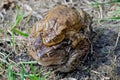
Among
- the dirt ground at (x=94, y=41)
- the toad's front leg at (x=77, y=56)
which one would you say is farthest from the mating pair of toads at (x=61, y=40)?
the dirt ground at (x=94, y=41)

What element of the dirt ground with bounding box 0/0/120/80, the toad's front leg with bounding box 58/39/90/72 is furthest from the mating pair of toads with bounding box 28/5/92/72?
the dirt ground with bounding box 0/0/120/80

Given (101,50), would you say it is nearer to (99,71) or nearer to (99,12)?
(99,71)

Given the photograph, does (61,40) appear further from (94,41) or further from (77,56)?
(94,41)

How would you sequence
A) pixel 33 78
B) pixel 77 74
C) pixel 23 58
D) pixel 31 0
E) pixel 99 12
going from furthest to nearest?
pixel 31 0
pixel 99 12
pixel 23 58
pixel 77 74
pixel 33 78

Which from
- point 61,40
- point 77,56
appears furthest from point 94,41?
point 61,40

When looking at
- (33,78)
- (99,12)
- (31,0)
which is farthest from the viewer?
(31,0)

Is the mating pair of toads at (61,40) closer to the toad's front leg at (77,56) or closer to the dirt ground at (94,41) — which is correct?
the toad's front leg at (77,56)

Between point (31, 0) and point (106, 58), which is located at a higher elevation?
point (31, 0)

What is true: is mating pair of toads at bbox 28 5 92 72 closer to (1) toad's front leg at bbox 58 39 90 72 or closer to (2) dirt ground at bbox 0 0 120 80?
(1) toad's front leg at bbox 58 39 90 72

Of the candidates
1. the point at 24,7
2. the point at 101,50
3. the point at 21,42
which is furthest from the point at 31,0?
the point at 101,50
